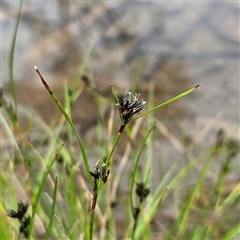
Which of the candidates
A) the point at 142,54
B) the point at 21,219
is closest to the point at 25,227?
the point at 21,219

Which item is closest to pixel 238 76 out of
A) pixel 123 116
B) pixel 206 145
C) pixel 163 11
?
pixel 206 145

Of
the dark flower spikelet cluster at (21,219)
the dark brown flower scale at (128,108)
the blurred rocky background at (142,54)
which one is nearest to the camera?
the dark brown flower scale at (128,108)

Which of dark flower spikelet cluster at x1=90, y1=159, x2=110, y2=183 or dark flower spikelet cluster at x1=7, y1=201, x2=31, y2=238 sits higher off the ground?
dark flower spikelet cluster at x1=90, y1=159, x2=110, y2=183

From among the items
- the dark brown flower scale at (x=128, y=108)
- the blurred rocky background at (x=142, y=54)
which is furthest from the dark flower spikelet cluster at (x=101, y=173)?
the blurred rocky background at (x=142, y=54)

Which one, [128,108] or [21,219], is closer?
[128,108]

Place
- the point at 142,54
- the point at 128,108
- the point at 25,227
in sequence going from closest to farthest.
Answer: the point at 128,108 → the point at 25,227 → the point at 142,54

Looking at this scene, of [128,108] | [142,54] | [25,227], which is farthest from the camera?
[142,54]

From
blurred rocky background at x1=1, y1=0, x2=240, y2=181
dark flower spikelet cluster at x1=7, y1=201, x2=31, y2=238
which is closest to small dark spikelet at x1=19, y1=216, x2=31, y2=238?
dark flower spikelet cluster at x1=7, y1=201, x2=31, y2=238

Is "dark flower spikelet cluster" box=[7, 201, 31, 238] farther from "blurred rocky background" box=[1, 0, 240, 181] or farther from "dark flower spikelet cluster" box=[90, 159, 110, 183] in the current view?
"blurred rocky background" box=[1, 0, 240, 181]

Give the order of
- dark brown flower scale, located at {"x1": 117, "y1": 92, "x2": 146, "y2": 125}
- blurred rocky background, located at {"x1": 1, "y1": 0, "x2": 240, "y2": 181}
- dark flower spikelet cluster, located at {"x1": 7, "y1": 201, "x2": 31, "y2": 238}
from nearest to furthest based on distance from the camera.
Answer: dark brown flower scale, located at {"x1": 117, "y1": 92, "x2": 146, "y2": 125}, dark flower spikelet cluster, located at {"x1": 7, "y1": 201, "x2": 31, "y2": 238}, blurred rocky background, located at {"x1": 1, "y1": 0, "x2": 240, "y2": 181}

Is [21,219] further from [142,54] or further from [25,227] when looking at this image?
[142,54]

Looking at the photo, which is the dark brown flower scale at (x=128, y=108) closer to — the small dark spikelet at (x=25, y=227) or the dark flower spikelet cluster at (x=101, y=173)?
the dark flower spikelet cluster at (x=101, y=173)

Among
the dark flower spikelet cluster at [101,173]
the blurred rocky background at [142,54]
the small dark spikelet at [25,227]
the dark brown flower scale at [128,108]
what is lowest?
the small dark spikelet at [25,227]
